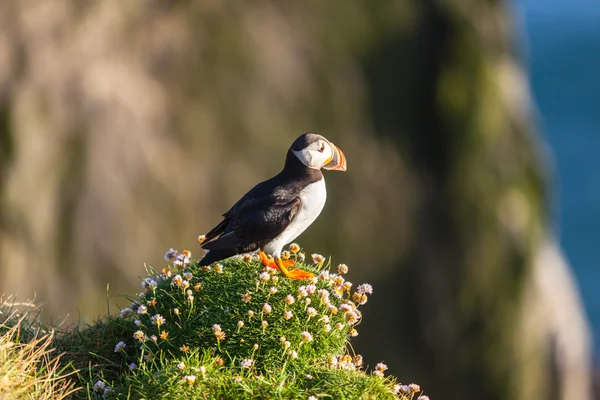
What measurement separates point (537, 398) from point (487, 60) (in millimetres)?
7793

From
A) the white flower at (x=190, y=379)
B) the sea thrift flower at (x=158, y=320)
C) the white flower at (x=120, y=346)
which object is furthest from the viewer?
the white flower at (x=120, y=346)

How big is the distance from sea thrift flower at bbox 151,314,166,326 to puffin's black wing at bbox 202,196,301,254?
1.90 ft

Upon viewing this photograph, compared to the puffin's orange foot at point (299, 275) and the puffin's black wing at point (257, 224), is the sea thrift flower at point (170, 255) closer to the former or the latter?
the puffin's black wing at point (257, 224)

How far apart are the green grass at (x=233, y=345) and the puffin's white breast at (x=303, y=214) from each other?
0.70 feet

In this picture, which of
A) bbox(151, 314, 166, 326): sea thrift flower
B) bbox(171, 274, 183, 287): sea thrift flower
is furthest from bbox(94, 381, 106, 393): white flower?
bbox(171, 274, 183, 287): sea thrift flower

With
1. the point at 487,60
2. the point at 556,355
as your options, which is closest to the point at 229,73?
the point at 487,60

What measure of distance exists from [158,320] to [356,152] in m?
14.4

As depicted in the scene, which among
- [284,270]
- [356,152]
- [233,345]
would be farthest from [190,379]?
[356,152]

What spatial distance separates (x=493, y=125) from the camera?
20531mm

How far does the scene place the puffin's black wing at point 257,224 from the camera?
580 centimetres

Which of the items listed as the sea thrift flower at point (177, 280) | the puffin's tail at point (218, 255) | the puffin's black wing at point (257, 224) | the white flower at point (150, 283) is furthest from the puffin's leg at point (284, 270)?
the white flower at point (150, 283)

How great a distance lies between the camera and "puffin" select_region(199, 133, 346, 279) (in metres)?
5.84

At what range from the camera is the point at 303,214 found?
595cm

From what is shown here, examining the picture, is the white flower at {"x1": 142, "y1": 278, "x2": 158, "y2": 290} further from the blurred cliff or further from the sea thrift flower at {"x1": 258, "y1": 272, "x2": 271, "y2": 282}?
the blurred cliff
